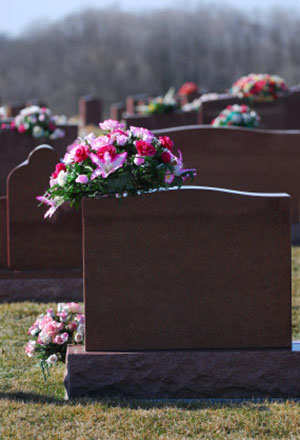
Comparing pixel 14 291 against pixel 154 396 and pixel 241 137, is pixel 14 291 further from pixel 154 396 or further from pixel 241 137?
pixel 241 137

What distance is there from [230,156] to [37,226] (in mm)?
3610

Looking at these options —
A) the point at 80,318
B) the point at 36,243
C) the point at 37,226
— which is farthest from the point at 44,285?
the point at 80,318

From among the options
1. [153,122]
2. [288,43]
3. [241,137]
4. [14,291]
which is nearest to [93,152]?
[14,291]

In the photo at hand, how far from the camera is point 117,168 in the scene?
17.7 ft

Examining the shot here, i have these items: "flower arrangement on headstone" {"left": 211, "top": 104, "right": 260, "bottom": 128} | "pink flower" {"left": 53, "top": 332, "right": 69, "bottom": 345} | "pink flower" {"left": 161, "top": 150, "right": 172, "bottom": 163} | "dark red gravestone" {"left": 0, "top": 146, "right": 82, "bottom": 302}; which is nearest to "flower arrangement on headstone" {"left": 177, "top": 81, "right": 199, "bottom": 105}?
"flower arrangement on headstone" {"left": 211, "top": 104, "right": 260, "bottom": 128}

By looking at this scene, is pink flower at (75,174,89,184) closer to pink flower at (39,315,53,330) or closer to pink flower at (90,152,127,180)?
pink flower at (90,152,127,180)

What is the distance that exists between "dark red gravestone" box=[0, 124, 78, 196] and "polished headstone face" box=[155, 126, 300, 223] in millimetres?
2496

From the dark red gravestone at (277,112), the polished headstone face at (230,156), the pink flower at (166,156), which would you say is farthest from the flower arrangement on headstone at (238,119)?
the pink flower at (166,156)

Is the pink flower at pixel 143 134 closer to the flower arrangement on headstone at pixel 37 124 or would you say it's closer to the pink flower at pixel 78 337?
the pink flower at pixel 78 337

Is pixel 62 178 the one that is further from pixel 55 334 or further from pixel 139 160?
pixel 55 334

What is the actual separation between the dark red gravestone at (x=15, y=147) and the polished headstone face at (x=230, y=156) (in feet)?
8.19

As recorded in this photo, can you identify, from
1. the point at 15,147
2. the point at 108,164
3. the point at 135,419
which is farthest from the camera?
the point at 15,147

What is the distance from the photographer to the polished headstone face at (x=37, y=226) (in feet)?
26.9

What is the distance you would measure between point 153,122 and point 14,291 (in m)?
7.39
